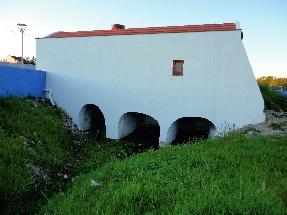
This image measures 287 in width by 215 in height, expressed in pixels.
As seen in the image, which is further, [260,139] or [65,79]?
[65,79]

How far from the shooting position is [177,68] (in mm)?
15891

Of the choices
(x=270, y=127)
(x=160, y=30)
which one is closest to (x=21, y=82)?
(x=160, y=30)

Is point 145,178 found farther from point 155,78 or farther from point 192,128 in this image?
point 192,128

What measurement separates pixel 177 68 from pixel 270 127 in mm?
5009

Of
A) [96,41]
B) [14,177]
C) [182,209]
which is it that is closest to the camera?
[182,209]

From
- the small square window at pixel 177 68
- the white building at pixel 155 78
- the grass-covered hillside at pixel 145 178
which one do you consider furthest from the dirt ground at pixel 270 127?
the small square window at pixel 177 68

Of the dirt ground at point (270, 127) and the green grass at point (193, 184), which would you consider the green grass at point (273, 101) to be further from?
the green grass at point (193, 184)

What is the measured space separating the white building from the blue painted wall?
A: 73cm

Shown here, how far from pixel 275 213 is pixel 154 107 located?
37.9ft

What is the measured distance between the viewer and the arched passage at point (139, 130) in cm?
1798

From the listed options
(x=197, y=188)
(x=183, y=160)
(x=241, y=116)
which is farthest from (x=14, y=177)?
(x=241, y=116)

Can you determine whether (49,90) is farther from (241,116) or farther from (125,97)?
(241,116)

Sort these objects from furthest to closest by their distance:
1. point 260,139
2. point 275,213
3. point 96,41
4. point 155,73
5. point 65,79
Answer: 1. point 65,79
2. point 96,41
3. point 155,73
4. point 260,139
5. point 275,213

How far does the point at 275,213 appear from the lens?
5242 millimetres
